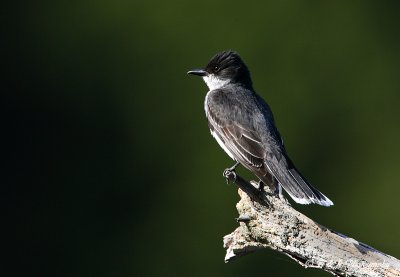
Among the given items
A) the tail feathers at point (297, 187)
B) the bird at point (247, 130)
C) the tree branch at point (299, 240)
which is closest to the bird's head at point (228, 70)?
the bird at point (247, 130)

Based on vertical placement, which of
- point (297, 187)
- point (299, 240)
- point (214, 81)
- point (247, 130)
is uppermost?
point (214, 81)

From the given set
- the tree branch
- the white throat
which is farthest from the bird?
the tree branch

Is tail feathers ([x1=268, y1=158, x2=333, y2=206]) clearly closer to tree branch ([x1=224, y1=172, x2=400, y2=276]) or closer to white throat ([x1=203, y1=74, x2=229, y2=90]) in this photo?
tree branch ([x1=224, y1=172, x2=400, y2=276])

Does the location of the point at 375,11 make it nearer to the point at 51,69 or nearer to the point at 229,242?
the point at 51,69

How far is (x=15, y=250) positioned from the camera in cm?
1123

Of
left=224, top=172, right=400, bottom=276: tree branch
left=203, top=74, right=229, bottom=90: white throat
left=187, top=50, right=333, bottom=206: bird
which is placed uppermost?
left=203, top=74, right=229, bottom=90: white throat

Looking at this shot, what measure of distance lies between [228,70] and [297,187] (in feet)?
5.48

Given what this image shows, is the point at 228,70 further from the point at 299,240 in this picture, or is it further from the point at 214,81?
the point at 299,240

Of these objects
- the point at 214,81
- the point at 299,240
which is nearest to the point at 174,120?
the point at 214,81

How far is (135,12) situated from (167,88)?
101cm

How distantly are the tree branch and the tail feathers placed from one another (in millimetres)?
460

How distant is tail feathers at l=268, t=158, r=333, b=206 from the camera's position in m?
6.73

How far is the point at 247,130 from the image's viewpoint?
24.2 feet

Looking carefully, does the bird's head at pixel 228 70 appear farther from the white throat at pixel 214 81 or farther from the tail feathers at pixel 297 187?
the tail feathers at pixel 297 187
